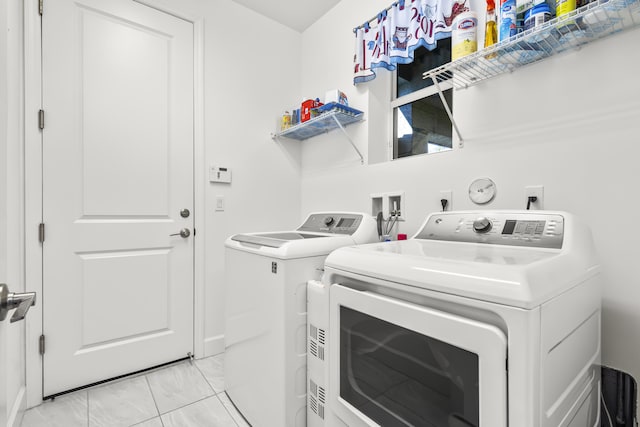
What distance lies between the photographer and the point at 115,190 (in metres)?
1.93

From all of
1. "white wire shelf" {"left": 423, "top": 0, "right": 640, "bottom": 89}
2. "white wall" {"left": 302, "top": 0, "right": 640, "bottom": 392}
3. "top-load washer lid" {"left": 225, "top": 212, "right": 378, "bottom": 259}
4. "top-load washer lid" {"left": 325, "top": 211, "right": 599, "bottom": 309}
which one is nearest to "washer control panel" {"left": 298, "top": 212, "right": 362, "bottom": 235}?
"top-load washer lid" {"left": 225, "top": 212, "right": 378, "bottom": 259}

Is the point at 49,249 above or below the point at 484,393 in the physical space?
above

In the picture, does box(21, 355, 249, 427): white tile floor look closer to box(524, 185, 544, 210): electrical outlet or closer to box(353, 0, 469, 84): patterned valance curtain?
box(524, 185, 544, 210): electrical outlet

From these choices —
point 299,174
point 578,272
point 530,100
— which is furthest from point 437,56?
point 578,272

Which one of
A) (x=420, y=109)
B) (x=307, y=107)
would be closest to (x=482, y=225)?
(x=420, y=109)

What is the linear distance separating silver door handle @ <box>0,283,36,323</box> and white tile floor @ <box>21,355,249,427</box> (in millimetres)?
1291

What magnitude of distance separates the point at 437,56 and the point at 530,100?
795 millimetres

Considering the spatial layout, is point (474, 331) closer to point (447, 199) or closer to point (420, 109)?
point (447, 199)

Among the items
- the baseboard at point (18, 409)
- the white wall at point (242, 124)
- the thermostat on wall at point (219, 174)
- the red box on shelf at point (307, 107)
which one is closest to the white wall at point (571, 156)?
the red box on shelf at point (307, 107)

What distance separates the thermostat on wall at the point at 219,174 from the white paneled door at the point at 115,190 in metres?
0.16

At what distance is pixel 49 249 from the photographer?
1.73 meters

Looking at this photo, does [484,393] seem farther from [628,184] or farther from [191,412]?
[191,412]

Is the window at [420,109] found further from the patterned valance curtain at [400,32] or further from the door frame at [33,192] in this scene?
the door frame at [33,192]

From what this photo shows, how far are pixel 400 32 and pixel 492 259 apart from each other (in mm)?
1527
